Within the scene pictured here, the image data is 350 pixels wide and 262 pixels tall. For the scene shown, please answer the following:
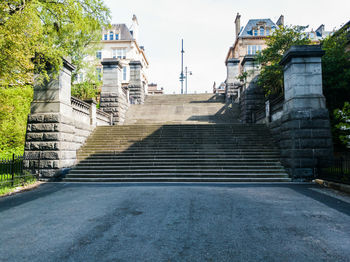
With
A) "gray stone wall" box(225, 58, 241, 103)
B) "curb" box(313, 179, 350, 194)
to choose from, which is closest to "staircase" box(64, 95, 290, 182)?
"curb" box(313, 179, 350, 194)

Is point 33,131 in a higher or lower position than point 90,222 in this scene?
higher

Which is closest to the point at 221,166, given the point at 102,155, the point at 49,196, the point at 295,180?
the point at 295,180

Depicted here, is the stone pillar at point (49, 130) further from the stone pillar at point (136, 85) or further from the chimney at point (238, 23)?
the chimney at point (238, 23)

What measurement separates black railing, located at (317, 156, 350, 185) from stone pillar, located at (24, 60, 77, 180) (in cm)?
1132

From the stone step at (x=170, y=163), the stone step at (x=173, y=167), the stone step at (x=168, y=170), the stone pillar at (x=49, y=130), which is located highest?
the stone pillar at (x=49, y=130)

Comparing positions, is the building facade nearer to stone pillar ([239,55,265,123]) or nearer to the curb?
stone pillar ([239,55,265,123])

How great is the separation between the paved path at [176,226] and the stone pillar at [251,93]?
33.9 feet

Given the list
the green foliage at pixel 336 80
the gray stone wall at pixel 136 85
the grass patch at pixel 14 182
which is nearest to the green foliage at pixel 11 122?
the grass patch at pixel 14 182

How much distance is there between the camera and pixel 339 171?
7812mm

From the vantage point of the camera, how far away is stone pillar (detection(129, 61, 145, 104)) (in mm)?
22766

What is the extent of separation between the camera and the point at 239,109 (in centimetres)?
1908

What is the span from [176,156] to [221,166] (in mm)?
2382

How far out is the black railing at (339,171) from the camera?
24.2 feet

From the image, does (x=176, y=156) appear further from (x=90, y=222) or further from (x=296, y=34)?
(x=296, y=34)
